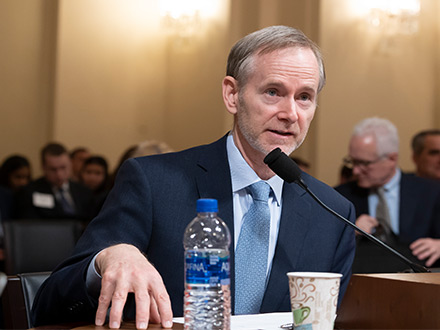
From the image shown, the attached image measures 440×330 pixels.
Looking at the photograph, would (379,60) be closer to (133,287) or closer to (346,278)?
(346,278)

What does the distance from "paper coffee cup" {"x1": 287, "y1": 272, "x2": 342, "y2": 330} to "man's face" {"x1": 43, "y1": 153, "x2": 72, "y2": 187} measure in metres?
5.97

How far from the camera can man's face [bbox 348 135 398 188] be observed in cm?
439

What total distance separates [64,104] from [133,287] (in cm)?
815

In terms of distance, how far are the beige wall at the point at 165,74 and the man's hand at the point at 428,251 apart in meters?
4.19

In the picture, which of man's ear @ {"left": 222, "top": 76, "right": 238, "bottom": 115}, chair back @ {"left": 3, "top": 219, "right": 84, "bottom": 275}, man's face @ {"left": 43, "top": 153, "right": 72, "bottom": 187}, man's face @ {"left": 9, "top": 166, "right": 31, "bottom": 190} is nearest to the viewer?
man's ear @ {"left": 222, "top": 76, "right": 238, "bottom": 115}

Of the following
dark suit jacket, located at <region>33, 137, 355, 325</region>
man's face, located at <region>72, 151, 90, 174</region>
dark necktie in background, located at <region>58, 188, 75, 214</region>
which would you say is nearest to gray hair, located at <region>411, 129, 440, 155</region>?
dark necktie in background, located at <region>58, 188, 75, 214</region>

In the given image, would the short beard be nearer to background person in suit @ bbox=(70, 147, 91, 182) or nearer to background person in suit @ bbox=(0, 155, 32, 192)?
background person in suit @ bbox=(0, 155, 32, 192)

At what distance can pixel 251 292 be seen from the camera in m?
1.93

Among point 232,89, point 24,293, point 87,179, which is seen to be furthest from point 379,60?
point 24,293

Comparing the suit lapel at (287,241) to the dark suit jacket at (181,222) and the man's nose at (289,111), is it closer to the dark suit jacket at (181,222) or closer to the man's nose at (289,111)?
the dark suit jacket at (181,222)

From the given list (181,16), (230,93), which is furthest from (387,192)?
(181,16)

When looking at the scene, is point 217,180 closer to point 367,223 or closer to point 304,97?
point 304,97

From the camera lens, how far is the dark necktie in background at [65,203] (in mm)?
7031

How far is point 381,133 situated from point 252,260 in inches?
112
